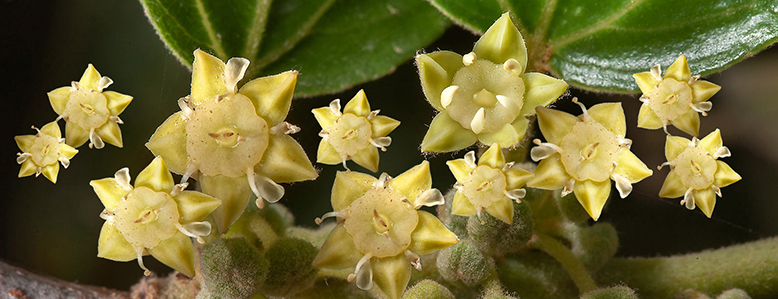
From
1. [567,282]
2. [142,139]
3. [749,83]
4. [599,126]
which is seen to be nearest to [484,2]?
[599,126]

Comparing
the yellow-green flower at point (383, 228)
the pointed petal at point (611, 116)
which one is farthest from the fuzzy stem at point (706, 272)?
the yellow-green flower at point (383, 228)

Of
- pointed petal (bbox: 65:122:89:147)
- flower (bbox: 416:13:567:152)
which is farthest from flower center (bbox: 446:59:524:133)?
pointed petal (bbox: 65:122:89:147)

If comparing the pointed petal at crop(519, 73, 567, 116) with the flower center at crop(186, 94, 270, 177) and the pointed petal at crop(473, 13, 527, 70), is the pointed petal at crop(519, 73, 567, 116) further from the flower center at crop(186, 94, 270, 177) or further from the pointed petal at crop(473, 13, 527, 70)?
the flower center at crop(186, 94, 270, 177)

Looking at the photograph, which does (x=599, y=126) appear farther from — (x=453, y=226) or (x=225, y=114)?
(x=225, y=114)

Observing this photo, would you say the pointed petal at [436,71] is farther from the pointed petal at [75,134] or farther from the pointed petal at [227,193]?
the pointed petal at [75,134]

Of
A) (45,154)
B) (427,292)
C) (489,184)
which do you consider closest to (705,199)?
(489,184)

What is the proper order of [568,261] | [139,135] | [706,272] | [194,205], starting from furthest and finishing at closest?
[139,135] < [706,272] < [568,261] < [194,205]

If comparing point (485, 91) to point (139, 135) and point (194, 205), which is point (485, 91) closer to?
point (194, 205)
